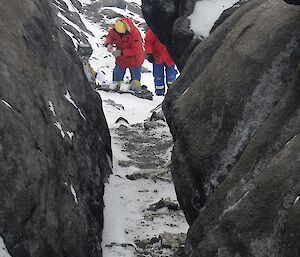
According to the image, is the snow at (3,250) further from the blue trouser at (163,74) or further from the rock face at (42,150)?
the blue trouser at (163,74)

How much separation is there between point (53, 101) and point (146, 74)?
21733mm

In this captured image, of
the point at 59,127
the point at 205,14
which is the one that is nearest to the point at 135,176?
the point at 59,127

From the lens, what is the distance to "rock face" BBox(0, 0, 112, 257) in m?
4.57

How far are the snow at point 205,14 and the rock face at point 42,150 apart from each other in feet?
13.2

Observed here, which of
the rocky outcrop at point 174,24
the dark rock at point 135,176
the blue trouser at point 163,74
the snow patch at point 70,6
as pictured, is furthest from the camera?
the snow patch at point 70,6

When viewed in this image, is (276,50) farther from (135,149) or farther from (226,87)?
(135,149)

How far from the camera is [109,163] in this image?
357 inches

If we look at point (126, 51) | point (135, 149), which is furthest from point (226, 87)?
point (126, 51)

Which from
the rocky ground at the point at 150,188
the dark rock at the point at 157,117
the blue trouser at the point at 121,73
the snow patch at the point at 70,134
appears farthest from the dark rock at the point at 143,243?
the blue trouser at the point at 121,73

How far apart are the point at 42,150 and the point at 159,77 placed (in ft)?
42.8

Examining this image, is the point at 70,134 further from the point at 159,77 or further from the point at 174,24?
the point at 159,77

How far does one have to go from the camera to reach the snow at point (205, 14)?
1051cm

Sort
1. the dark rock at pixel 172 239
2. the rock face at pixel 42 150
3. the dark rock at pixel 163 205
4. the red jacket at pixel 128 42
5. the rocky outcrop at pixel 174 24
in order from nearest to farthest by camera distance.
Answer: the rock face at pixel 42 150
the dark rock at pixel 172 239
the dark rock at pixel 163 205
the rocky outcrop at pixel 174 24
the red jacket at pixel 128 42

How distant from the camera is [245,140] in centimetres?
512
